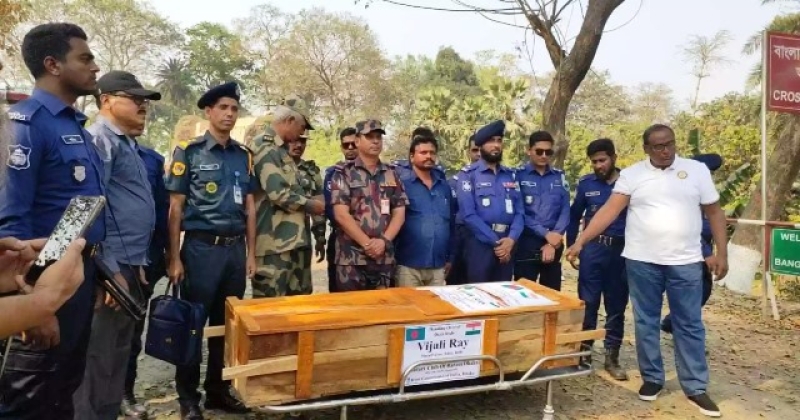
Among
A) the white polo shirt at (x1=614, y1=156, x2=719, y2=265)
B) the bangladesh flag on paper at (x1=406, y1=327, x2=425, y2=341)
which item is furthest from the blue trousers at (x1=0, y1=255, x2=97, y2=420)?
the white polo shirt at (x1=614, y1=156, x2=719, y2=265)

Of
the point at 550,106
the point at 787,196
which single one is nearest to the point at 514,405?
the point at 550,106

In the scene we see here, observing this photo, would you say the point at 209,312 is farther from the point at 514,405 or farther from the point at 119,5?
the point at 119,5

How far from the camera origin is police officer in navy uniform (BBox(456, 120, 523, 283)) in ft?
14.2

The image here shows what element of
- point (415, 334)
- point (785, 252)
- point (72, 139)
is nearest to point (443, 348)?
point (415, 334)

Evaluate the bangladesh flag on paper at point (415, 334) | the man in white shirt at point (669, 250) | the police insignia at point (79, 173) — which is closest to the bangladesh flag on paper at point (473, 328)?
the bangladesh flag on paper at point (415, 334)

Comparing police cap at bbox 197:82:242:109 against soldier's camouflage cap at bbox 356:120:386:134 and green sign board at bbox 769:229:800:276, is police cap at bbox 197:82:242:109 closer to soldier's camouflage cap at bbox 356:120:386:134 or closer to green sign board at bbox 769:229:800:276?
soldier's camouflage cap at bbox 356:120:386:134

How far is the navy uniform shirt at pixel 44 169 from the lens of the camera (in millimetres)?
2197

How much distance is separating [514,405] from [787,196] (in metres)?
7.48

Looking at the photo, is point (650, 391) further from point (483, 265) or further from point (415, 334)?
point (415, 334)

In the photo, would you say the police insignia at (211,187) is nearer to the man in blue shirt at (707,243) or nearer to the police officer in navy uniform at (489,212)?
the police officer in navy uniform at (489,212)

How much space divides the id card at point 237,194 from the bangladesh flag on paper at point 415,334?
126cm

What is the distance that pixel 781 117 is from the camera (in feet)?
44.4

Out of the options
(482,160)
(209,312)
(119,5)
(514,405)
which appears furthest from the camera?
(119,5)

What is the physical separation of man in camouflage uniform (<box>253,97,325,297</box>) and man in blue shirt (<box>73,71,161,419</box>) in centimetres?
78
